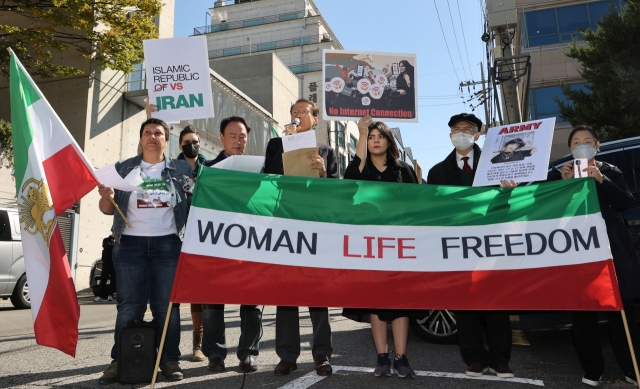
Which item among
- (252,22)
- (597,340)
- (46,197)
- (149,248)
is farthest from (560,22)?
(252,22)

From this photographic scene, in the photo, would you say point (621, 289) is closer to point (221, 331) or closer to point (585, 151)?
point (585, 151)

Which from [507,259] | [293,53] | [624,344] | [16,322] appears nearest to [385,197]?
[507,259]

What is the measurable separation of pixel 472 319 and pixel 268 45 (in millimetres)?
62439

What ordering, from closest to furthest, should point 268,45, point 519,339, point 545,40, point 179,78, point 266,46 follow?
point 179,78
point 519,339
point 545,40
point 268,45
point 266,46

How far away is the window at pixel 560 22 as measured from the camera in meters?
25.7

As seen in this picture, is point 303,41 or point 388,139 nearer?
point 388,139

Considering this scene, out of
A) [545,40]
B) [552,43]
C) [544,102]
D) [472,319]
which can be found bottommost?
[472,319]

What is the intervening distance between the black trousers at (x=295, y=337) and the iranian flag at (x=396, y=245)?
2.42ft

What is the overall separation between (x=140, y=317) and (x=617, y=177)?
12.0ft

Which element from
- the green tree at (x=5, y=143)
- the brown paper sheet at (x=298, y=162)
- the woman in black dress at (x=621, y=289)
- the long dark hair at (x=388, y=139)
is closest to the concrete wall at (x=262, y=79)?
the green tree at (x=5, y=143)

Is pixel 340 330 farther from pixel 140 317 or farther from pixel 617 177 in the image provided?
pixel 617 177

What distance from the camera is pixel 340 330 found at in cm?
686

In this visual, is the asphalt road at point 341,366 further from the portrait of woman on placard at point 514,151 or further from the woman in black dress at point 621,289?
the portrait of woman on placard at point 514,151

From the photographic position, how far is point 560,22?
1040 inches
